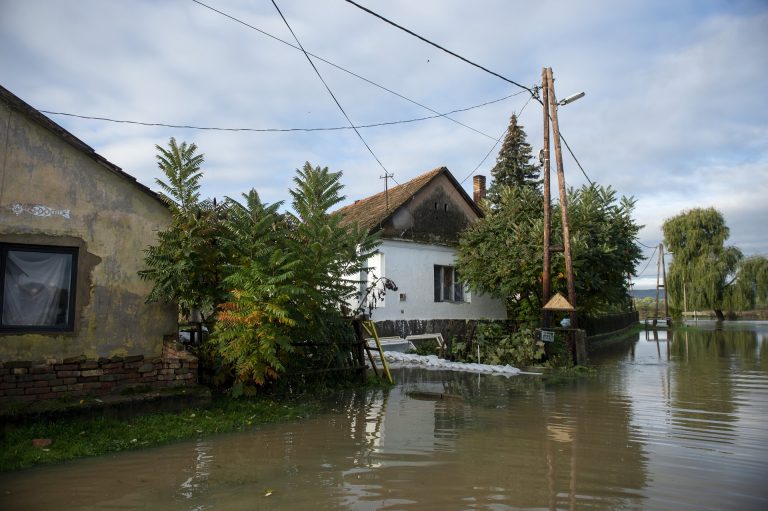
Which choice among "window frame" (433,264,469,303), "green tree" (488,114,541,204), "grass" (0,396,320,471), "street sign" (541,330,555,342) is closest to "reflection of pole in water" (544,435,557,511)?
"grass" (0,396,320,471)

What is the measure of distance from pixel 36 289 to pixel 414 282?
12377 millimetres

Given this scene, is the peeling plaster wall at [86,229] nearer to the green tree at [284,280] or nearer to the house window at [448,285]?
the green tree at [284,280]

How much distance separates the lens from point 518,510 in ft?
13.4

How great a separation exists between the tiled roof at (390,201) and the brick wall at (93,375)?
922 cm

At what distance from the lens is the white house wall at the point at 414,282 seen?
17.2m

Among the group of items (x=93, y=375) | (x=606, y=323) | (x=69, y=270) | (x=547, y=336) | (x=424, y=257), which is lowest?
(x=606, y=323)

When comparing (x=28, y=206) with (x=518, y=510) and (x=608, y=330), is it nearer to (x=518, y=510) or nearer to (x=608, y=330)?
(x=518, y=510)

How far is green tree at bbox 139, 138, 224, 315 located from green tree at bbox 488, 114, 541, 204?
26624 mm

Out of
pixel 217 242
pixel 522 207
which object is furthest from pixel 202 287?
pixel 522 207

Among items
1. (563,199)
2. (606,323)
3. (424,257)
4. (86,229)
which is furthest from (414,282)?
(606,323)

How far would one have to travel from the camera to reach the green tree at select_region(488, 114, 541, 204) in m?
33.2

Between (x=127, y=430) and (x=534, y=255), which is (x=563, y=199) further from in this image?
(x=127, y=430)

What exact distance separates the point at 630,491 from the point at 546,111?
12.5m

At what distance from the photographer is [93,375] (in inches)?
283
